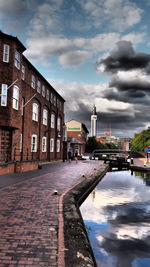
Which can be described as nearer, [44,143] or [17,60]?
[17,60]

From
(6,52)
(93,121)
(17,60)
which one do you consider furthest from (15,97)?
(93,121)

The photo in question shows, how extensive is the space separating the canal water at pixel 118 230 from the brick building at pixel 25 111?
8353 mm

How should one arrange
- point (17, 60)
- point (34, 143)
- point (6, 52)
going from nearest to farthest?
point (6, 52) → point (17, 60) → point (34, 143)

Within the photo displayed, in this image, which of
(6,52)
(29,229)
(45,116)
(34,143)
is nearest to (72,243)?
(29,229)

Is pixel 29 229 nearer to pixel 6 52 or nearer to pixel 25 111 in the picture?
pixel 6 52

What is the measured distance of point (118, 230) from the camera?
6586 millimetres

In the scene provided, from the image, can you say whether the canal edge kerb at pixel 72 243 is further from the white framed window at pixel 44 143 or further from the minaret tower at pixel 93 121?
the minaret tower at pixel 93 121

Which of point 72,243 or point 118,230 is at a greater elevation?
point 72,243

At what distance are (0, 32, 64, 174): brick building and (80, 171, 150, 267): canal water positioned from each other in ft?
27.4

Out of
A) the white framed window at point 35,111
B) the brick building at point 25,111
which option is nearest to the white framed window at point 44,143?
the brick building at point 25,111

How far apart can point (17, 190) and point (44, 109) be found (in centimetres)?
1935

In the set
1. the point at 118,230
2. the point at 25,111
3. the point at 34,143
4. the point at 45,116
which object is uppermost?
the point at 45,116

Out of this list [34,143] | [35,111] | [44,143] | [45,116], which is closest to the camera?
[34,143]

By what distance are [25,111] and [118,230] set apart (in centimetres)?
1611
